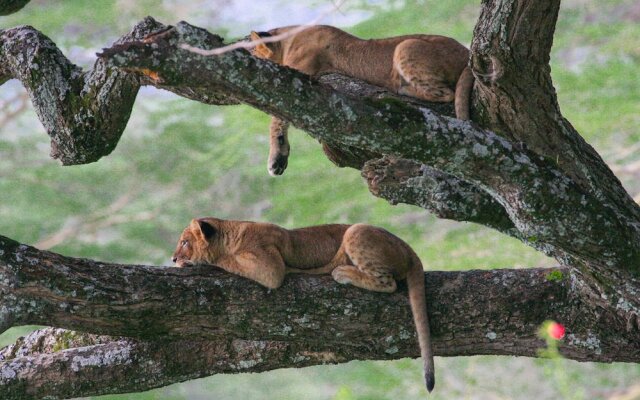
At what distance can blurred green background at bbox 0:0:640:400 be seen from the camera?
55.9 feet

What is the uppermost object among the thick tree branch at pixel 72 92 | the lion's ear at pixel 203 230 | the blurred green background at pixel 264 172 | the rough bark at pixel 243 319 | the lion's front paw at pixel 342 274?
the blurred green background at pixel 264 172

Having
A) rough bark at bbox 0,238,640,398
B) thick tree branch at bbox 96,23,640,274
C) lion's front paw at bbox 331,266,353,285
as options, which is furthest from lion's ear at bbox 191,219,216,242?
thick tree branch at bbox 96,23,640,274

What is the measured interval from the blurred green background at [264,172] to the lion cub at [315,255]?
27.2 feet

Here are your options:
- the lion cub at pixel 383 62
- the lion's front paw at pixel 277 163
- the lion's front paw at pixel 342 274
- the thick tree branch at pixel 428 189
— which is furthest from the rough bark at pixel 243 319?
the lion's front paw at pixel 277 163

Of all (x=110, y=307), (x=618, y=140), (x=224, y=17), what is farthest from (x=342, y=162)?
(x=224, y=17)

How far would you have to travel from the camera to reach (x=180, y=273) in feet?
23.0

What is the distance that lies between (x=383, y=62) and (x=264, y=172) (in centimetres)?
1469

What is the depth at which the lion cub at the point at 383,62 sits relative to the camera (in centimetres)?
747

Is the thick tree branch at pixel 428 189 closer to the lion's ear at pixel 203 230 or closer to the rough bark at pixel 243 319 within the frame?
the rough bark at pixel 243 319

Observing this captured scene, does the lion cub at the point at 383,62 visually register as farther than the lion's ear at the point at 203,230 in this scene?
No

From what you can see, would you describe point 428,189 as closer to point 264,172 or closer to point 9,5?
point 9,5

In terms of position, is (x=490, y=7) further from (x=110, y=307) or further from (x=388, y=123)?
(x=110, y=307)

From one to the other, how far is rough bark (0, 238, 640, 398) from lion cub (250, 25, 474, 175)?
1341 mm

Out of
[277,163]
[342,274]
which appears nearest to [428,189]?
[342,274]
